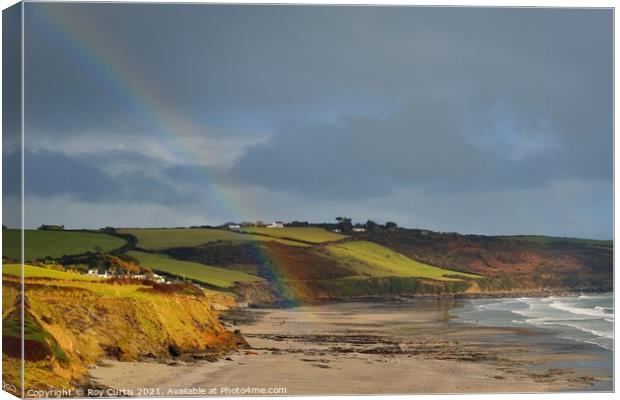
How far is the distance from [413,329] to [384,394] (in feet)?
6.57

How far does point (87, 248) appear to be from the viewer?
1852 cm

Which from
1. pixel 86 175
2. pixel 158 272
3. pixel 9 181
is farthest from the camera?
pixel 158 272

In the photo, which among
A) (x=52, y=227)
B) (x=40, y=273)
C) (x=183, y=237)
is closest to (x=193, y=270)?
(x=183, y=237)

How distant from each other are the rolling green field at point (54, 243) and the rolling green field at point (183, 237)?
1.31 ft

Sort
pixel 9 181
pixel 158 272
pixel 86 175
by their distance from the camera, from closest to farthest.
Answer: pixel 9 181 < pixel 86 175 < pixel 158 272

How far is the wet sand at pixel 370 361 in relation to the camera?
1706cm

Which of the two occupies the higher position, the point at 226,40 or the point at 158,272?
the point at 226,40

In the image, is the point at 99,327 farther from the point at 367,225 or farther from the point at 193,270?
the point at 367,225

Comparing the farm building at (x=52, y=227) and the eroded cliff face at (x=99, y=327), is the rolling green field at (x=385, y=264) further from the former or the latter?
the farm building at (x=52, y=227)

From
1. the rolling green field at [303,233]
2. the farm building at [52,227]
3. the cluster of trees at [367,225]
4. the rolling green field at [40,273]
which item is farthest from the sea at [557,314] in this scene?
the farm building at [52,227]

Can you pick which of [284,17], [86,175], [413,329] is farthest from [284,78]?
[413,329]

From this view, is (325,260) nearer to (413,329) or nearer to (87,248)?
(413,329)

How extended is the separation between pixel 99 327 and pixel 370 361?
13.4 feet

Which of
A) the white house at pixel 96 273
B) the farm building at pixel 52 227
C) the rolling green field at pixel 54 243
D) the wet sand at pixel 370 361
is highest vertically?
the farm building at pixel 52 227
